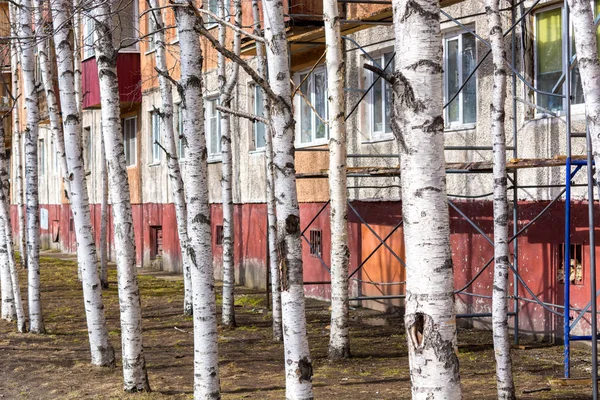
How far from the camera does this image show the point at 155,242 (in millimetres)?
Result: 24641

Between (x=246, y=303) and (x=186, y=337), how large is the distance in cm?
383

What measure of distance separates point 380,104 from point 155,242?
11028 mm

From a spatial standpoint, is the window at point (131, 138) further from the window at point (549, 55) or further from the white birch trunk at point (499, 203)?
the white birch trunk at point (499, 203)

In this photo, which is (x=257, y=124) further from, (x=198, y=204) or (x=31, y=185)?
(x=198, y=204)

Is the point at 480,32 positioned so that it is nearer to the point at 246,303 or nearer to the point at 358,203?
the point at 358,203

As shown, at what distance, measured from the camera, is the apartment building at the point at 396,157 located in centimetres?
1130

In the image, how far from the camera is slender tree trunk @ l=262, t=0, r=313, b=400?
672cm

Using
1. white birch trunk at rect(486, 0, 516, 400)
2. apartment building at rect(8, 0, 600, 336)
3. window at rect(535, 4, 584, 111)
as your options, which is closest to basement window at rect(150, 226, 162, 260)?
apartment building at rect(8, 0, 600, 336)

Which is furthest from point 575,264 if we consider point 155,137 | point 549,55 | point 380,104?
point 155,137

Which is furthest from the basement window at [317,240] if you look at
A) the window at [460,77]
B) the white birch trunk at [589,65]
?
the white birch trunk at [589,65]

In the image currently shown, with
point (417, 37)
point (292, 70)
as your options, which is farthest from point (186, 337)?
point (417, 37)

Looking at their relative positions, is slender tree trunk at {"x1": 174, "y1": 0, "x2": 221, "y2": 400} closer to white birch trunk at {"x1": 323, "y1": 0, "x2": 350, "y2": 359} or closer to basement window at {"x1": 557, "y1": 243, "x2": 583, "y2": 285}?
white birch trunk at {"x1": 323, "y1": 0, "x2": 350, "y2": 359}

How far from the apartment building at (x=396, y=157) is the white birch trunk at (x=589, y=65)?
2846 millimetres

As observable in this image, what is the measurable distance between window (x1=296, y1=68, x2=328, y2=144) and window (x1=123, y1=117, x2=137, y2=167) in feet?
29.1
